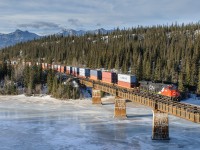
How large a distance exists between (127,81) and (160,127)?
2717 centimetres

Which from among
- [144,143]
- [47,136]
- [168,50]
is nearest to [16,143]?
[47,136]

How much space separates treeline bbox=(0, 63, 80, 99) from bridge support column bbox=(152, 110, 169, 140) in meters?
56.5

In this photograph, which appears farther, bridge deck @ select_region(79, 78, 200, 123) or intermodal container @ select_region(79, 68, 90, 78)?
intermodal container @ select_region(79, 68, 90, 78)

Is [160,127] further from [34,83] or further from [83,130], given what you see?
[34,83]

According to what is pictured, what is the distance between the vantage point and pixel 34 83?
409 ft

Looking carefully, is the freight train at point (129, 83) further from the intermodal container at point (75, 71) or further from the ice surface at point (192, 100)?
the ice surface at point (192, 100)

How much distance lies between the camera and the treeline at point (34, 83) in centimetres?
11256

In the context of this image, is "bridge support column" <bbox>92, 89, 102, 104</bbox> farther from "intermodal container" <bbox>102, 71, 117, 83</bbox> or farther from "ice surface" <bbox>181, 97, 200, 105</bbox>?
"ice surface" <bbox>181, 97, 200, 105</bbox>

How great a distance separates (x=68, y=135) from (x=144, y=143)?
1300 centimetres

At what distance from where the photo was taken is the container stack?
81.6 metres

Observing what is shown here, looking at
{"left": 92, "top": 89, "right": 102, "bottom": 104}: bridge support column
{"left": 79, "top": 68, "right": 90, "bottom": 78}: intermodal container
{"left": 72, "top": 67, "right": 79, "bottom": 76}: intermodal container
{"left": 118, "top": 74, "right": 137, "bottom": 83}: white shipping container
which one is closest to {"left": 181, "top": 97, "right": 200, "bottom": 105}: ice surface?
{"left": 118, "top": 74, "right": 137, "bottom": 83}: white shipping container

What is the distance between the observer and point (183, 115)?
1991 inches

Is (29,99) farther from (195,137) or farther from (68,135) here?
(195,137)

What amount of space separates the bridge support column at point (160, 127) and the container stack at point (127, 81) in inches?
950
